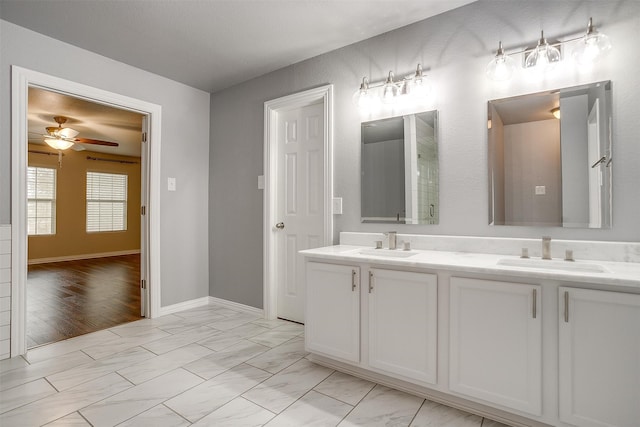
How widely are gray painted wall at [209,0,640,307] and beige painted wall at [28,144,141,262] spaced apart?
5506mm

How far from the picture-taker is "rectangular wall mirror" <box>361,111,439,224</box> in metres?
2.32

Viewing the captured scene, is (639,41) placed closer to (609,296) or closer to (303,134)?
(609,296)

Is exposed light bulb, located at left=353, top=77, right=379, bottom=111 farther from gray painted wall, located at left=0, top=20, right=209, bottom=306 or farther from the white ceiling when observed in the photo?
gray painted wall, located at left=0, top=20, right=209, bottom=306

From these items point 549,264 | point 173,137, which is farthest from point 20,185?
point 549,264

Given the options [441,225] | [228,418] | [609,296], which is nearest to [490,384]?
[609,296]

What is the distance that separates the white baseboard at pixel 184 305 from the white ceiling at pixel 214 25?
2421mm

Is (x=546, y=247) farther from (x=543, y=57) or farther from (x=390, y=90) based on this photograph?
(x=390, y=90)

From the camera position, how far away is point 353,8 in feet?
7.37

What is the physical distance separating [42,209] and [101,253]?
4.89 feet

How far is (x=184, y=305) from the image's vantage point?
11.8 feet

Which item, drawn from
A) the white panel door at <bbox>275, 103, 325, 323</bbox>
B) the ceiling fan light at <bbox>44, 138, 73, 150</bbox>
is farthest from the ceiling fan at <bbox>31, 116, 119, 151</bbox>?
the white panel door at <bbox>275, 103, 325, 323</bbox>

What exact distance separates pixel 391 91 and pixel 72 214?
750cm

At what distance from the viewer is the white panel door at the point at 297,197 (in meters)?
3.03

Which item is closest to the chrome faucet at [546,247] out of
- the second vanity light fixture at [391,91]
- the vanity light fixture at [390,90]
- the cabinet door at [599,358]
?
the cabinet door at [599,358]
